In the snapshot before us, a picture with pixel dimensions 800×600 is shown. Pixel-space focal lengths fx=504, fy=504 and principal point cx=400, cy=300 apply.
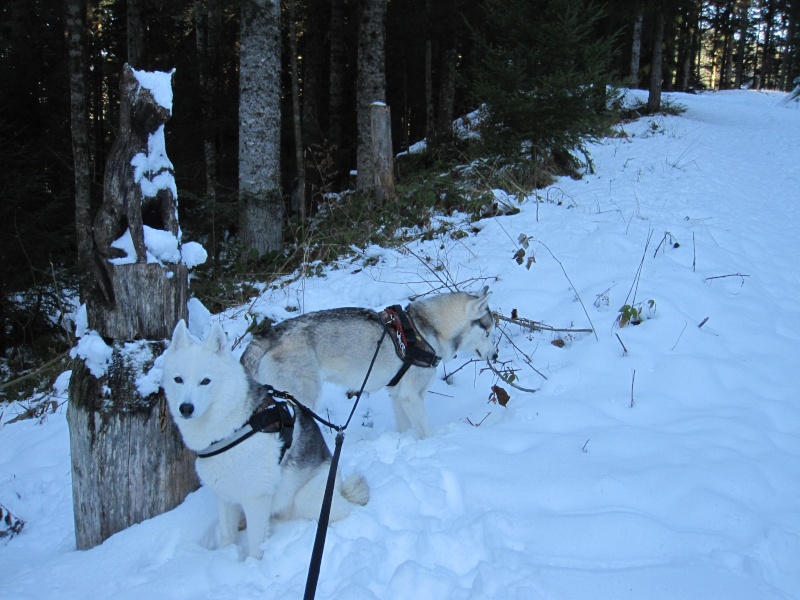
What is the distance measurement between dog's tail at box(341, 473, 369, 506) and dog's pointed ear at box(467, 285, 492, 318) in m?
2.23

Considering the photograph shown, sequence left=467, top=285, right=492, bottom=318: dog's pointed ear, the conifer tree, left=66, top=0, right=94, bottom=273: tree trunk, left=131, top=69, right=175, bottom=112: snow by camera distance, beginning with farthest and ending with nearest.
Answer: the conifer tree → left=66, top=0, right=94, bottom=273: tree trunk → left=467, top=285, right=492, bottom=318: dog's pointed ear → left=131, top=69, right=175, bottom=112: snow

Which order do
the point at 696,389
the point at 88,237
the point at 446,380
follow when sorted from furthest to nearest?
the point at 88,237 → the point at 446,380 → the point at 696,389

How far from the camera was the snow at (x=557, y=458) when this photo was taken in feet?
8.76

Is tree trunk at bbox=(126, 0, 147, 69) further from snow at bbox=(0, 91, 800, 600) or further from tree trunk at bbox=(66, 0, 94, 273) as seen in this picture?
snow at bbox=(0, 91, 800, 600)

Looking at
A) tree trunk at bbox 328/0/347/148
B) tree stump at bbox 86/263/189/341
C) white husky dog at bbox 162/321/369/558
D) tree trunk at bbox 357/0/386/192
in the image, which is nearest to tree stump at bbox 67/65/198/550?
tree stump at bbox 86/263/189/341

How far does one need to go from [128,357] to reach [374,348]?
6.50 feet

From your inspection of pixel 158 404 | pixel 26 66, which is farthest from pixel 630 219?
pixel 26 66

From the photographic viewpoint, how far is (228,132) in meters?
13.0

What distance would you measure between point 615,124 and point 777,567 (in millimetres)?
17386

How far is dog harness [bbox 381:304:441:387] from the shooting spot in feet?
14.9

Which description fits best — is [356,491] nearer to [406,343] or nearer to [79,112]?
[406,343]

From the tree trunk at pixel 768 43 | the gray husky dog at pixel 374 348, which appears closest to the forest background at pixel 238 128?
the gray husky dog at pixel 374 348

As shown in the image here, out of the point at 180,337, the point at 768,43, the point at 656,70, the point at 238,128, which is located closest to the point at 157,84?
the point at 180,337

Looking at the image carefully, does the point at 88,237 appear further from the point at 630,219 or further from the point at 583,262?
the point at 630,219
